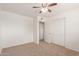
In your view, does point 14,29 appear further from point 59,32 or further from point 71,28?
point 71,28

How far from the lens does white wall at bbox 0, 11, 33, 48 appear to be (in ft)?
12.1

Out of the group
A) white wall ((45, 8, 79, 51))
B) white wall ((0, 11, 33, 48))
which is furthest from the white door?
white wall ((0, 11, 33, 48))

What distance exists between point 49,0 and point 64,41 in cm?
376

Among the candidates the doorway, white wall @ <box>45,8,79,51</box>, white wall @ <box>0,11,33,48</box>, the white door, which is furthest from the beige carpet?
Result: the doorway

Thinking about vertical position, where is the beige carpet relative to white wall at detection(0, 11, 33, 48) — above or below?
below

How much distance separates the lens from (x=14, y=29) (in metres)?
4.17

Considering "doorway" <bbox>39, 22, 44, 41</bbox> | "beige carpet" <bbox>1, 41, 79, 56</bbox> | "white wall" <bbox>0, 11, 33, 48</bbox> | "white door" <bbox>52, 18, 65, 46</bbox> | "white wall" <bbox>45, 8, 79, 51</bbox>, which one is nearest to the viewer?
"beige carpet" <bbox>1, 41, 79, 56</bbox>

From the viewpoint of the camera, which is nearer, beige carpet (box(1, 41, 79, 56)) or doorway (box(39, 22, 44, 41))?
beige carpet (box(1, 41, 79, 56))

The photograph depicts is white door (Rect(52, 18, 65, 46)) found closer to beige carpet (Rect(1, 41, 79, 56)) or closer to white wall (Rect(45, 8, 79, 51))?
white wall (Rect(45, 8, 79, 51))

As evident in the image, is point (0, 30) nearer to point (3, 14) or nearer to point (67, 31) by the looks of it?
point (3, 14)

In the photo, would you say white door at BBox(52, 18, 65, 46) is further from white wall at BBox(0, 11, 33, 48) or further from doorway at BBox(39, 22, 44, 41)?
white wall at BBox(0, 11, 33, 48)

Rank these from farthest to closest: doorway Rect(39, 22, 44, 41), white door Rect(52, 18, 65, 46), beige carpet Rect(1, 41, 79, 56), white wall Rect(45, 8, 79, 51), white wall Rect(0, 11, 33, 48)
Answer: doorway Rect(39, 22, 44, 41) < white door Rect(52, 18, 65, 46) < white wall Rect(0, 11, 33, 48) < white wall Rect(45, 8, 79, 51) < beige carpet Rect(1, 41, 79, 56)

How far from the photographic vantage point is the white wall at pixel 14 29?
369 centimetres

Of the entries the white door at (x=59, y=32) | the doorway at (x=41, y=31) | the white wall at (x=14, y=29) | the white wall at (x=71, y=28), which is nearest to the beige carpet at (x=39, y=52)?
the white wall at (x=71, y=28)
